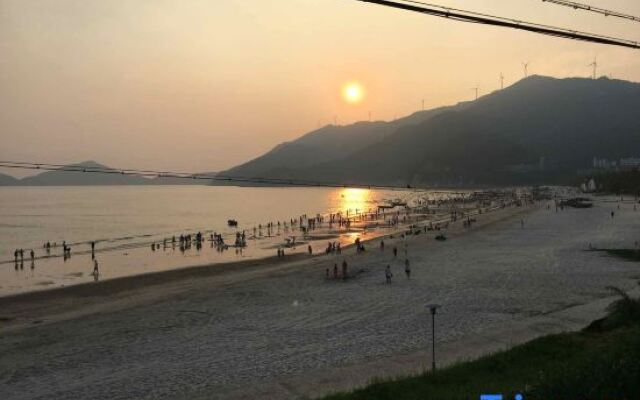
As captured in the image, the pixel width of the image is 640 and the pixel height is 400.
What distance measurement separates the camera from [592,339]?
16.3 m

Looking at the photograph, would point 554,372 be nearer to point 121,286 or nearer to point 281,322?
point 281,322

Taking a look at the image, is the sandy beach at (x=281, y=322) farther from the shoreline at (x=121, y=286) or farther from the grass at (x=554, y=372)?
the grass at (x=554, y=372)

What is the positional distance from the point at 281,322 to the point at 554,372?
52.0 feet

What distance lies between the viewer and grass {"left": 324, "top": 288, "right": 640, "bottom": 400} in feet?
28.6

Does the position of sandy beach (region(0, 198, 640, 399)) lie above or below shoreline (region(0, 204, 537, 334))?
above

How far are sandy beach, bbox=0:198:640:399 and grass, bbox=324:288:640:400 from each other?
9.00 ft

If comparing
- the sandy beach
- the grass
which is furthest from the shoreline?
the grass

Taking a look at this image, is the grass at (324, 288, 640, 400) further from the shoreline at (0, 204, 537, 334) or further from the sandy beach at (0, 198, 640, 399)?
the shoreline at (0, 204, 537, 334)

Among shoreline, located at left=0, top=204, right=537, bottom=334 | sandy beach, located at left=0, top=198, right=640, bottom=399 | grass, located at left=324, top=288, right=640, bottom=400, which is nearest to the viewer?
grass, located at left=324, top=288, right=640, bottom=400

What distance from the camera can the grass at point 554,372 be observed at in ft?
28.6

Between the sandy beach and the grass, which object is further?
the sandy beach

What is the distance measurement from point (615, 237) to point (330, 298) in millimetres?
38794

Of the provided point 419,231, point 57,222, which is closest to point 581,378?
point 419,231

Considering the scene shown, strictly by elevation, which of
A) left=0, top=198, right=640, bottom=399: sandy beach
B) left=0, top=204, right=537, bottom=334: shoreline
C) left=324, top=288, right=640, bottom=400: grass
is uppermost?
left=324, top=288, right=640, bottom=400: grass
